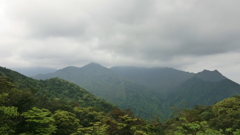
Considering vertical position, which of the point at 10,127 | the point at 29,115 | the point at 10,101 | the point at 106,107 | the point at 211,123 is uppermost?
the point at 10,101

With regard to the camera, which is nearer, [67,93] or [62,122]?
[62,122]

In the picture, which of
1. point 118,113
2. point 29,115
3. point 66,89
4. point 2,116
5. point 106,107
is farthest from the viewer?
point 66,89

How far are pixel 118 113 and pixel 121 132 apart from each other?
858 cm

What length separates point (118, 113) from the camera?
31.0 meters

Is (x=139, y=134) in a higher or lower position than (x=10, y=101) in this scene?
lower

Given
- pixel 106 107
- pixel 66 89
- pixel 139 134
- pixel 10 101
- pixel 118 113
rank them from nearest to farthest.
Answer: pixel 10 101 → pixel 139 134 → pixel 118 113 → pixel 106 107 → pixel 66 89

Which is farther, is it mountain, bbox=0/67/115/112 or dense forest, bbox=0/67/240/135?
mountain, bbox=0/67/115/112

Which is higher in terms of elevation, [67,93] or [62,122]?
[62,122]

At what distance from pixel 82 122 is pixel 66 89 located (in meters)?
79.1

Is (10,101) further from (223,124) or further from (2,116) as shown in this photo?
(223,124)

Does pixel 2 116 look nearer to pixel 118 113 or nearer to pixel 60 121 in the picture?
pixel 60 121

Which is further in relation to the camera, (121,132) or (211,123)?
(211,123)

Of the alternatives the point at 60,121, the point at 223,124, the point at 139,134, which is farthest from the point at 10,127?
the point at 223,124

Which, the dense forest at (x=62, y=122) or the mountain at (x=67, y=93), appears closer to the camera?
the dense forest at (x=62, y=122)
